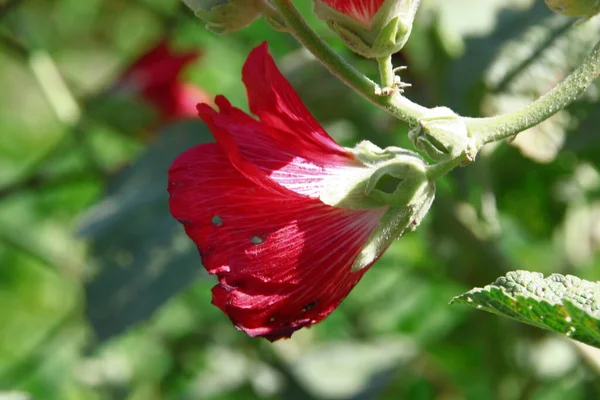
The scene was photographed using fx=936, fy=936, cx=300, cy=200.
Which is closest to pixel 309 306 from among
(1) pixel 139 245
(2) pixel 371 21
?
(2) pixel 371 21

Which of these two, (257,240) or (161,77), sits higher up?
(257,240)

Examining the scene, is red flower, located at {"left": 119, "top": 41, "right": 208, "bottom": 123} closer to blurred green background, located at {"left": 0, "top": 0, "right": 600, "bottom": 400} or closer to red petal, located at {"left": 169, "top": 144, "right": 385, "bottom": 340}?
blurred green background, located at {"left": 0, "top": 0, "right": 600, "bottom": 400}

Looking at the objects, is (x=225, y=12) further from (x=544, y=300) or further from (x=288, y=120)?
(x=544, y=300)

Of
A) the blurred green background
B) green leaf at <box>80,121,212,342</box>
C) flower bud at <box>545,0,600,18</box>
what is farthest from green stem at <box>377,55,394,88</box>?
green leaf at <box>80,121,212,342</box>

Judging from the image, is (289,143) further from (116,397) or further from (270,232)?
(116,397)

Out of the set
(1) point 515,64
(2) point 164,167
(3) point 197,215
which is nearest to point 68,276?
(2) point 164,167

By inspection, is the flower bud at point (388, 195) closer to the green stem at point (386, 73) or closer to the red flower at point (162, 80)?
the green stem at point (386, 73)

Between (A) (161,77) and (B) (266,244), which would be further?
(A) (161,77)

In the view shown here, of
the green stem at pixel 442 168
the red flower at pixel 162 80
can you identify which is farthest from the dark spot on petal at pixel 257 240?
the red flower at pixel 162 80
